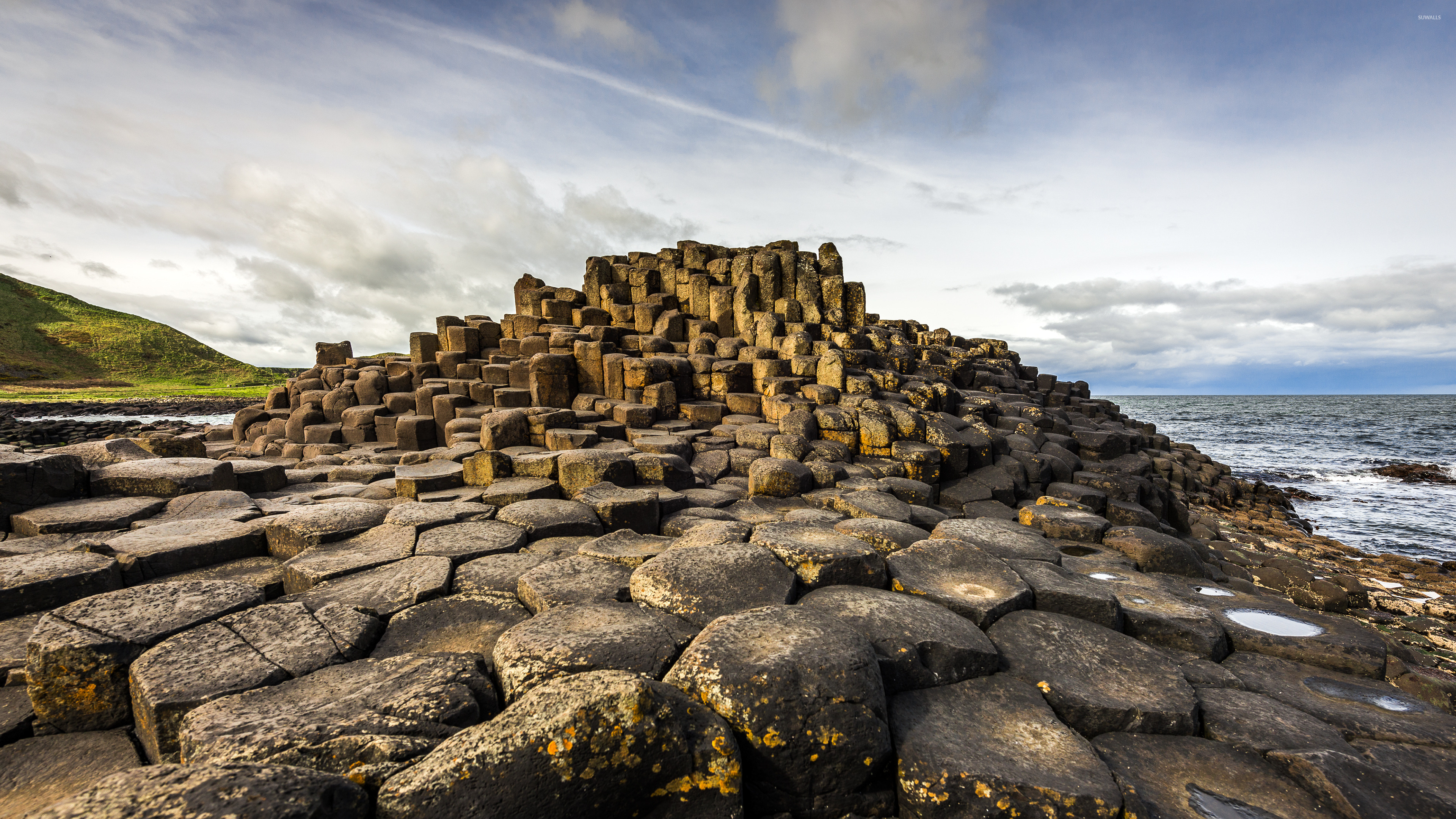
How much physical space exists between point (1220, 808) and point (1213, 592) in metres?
3.23

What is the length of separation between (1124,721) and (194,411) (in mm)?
61323

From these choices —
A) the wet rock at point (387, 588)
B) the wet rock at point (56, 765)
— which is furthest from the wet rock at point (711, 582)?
the wet rock at point (56, 765)

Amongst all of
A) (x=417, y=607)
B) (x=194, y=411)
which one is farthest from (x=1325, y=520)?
(x=194, y=411)

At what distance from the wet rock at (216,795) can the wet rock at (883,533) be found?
3.85 m

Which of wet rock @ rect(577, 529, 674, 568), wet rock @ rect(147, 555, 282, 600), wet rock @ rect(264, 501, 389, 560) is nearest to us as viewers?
wet rock @ rect(147, 555, 282, 600)

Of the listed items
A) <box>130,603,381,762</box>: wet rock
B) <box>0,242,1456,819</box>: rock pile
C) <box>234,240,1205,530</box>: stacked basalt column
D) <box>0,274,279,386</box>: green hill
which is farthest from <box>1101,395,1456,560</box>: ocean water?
<box>0,274,279,386</box>: green hill

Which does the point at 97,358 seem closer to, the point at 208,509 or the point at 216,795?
the point at 208,509

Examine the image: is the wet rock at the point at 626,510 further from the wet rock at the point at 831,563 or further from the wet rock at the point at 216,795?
the wet rock at the point at 216,795

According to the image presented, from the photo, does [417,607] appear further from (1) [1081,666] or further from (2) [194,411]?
(2) [194,411]

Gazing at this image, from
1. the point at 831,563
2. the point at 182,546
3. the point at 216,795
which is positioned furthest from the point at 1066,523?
the point at 182,546

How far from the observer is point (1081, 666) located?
3238 mm

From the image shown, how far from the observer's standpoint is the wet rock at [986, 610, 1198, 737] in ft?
9.37

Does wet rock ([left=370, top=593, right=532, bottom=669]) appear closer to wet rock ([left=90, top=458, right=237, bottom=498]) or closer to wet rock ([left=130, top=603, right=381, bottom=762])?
wet rock ([left=130, top=603, right=381, bottom=762])

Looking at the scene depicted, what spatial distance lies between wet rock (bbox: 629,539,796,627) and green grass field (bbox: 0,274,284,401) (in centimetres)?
6564
